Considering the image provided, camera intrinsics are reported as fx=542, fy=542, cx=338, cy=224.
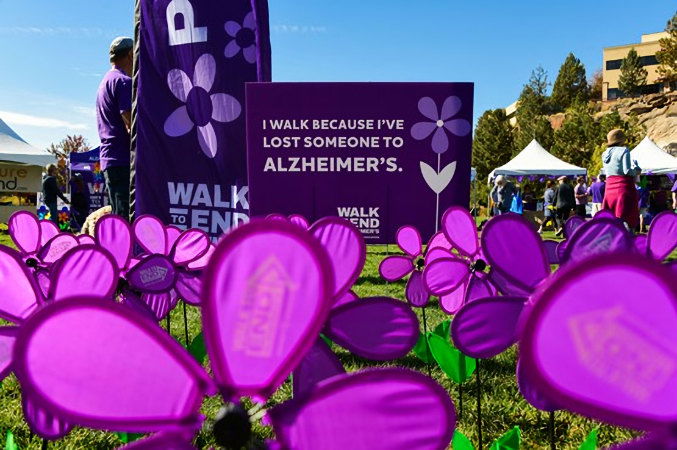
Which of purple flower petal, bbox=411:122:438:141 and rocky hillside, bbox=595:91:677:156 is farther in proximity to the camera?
rocky hillside, bbox=595:91:677:156

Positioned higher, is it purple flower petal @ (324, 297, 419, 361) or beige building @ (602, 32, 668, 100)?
beige building @ (602, 32, 668, 100)

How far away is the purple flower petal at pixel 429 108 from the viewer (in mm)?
3779

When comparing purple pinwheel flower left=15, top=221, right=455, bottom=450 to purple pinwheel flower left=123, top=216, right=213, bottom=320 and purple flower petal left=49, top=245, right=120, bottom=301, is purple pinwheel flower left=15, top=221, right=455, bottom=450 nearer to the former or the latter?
purple flower petal left=49, top=245, right=120, bottom=301

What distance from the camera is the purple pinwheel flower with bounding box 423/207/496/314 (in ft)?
3.28

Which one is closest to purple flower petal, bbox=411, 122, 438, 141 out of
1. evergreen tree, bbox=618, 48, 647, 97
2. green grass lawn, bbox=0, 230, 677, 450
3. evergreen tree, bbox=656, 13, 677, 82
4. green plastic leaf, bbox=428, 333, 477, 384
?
green grass lawn, bbox=0, 230, 677, 450

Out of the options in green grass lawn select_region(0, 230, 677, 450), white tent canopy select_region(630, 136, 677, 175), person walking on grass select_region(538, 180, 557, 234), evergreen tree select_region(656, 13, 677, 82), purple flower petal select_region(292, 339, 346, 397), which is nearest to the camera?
purple flower petal select_region(292, 339, 346, 397)

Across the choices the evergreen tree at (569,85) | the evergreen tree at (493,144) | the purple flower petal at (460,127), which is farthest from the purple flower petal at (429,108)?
the evergreen tree at (569,85)

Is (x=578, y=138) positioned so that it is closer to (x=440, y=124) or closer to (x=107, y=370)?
(x=440, y=124)

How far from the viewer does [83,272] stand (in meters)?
0.66

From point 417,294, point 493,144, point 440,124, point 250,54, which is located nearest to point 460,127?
point 440,124

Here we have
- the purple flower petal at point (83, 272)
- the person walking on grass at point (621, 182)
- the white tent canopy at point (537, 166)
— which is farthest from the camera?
the white tent canopy at point (537, 166)

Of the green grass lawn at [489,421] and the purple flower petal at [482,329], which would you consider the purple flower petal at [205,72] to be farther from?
the purple flower petal at [482,329]

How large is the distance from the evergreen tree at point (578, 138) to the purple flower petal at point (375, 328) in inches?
1251

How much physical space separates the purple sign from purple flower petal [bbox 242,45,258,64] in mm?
258
